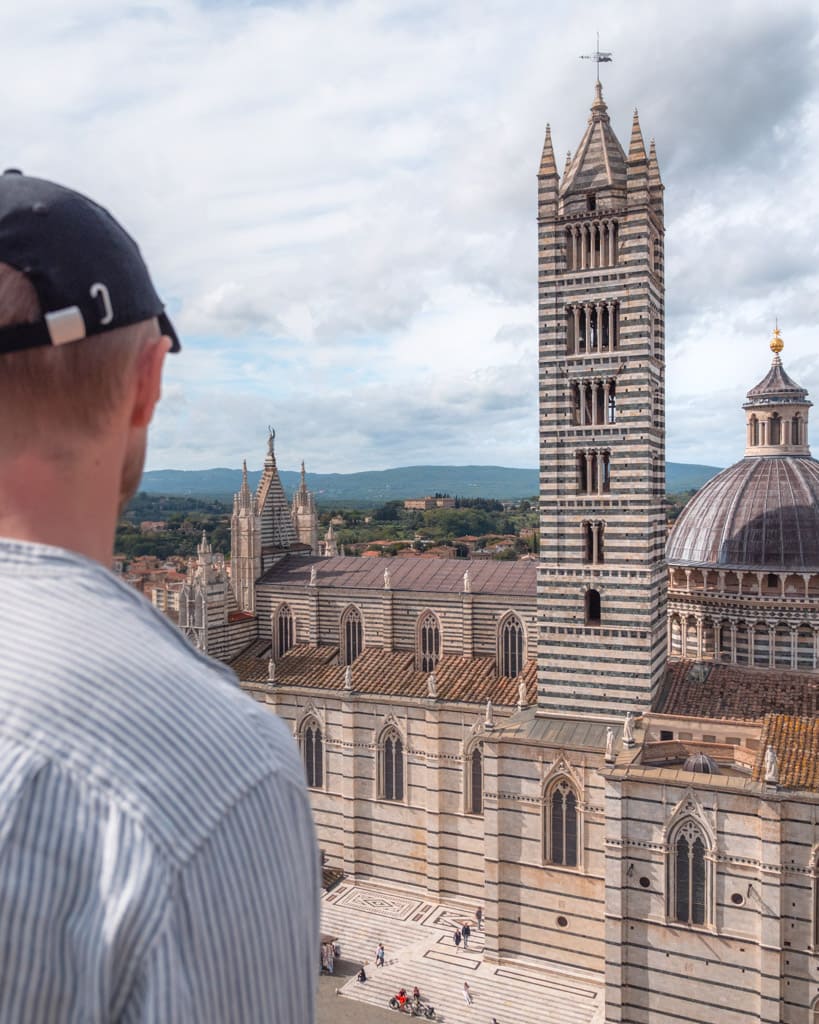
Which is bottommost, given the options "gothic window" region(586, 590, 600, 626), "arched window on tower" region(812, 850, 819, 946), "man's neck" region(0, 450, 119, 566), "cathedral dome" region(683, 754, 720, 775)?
"arched window on tower" region(812, 850, 819, 946)

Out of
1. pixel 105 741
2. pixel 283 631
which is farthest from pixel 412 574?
pixel 105 741

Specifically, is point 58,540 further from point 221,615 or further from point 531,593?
point 221,615

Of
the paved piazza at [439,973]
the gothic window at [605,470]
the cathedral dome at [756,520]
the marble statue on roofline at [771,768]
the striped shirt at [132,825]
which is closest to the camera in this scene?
the striped shirt at [132,825]

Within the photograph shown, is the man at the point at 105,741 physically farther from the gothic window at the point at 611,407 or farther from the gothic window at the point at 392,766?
the gothic window at the point at 392,766

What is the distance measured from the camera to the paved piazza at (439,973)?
70.1ft

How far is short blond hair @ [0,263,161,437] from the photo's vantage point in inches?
68.0

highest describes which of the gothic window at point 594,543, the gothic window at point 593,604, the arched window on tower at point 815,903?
the gothic window at point 594,543

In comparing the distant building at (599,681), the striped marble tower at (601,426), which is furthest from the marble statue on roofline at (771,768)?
the striped marble tower at (601,426)

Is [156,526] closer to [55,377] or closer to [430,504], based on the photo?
[55,377]

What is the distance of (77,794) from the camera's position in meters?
1.38

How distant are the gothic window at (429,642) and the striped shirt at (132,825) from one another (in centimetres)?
2813

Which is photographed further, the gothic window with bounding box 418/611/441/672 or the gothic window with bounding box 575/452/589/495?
the gothic window with bounding box 418/611/441/672

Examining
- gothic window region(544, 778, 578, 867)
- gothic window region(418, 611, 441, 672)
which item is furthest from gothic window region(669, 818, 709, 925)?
gothic window region(418, 611, 441, 672)

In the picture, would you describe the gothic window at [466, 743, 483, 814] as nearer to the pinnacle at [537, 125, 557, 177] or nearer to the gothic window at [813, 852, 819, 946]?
the gothic window at [813, 852, 819, 946]
